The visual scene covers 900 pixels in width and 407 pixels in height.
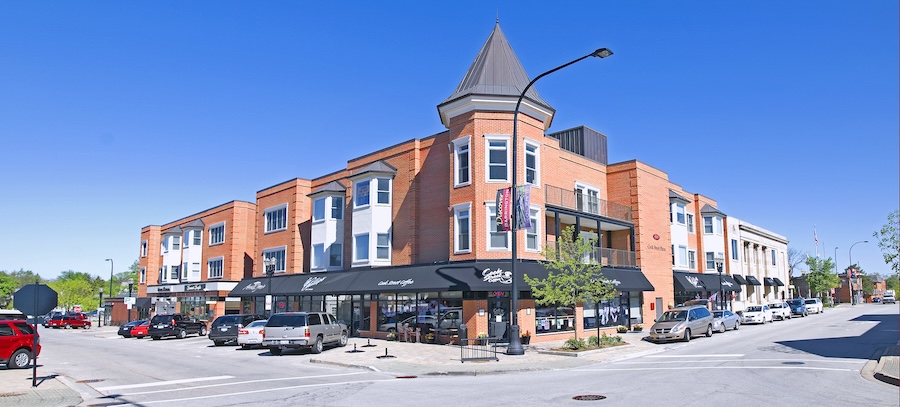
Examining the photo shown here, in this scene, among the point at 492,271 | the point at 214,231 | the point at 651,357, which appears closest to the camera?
the point at 651,357

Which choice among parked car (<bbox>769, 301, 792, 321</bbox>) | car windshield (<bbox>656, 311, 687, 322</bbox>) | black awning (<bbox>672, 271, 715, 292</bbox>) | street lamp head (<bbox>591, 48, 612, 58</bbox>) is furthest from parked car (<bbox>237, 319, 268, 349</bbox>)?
parked car (<bbox>769, 301, 792, 321</bbox>)

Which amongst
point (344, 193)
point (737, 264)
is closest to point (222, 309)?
point (344, 193)

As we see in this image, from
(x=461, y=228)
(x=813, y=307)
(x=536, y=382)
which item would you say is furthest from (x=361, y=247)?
(x=813, y=307)

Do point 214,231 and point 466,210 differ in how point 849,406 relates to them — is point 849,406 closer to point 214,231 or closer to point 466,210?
point 466,210

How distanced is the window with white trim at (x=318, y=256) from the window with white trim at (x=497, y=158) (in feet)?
43.8

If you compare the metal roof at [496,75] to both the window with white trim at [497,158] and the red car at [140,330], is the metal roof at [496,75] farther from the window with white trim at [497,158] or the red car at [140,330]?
the red car at [140,330]

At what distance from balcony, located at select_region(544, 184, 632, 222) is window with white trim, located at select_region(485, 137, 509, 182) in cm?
263

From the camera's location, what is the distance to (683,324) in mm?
27484

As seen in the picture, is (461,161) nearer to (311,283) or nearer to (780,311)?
(311,283)

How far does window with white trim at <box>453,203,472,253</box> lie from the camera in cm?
2847

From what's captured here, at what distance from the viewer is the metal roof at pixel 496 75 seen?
29.3 meters

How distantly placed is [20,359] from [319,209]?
19565 millimetres

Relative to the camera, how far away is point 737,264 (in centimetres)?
5562

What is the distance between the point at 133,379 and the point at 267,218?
2873cm
